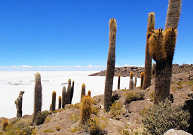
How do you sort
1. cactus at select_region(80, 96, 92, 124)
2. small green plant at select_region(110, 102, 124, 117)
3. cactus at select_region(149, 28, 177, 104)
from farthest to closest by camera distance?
small green plant at select_region(110, 102, 124, 117) < cactus at select_region(80, 96, 92, 124) < cactus at select_region(149, 28, 177, 104)

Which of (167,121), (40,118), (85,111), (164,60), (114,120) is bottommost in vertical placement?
(40,118)

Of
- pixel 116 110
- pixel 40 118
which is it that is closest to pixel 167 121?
pixel 116 110

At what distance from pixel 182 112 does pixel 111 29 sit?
342 inches

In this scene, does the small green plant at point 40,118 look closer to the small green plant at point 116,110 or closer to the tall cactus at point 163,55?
the small green plant at point 116,110

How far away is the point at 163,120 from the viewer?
4883mm

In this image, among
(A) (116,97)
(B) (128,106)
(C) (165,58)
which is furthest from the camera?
(A) (116,97)

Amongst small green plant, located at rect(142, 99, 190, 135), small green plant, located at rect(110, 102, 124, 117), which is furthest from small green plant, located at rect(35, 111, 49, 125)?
small green plant, located at rect(142, 99, 190, 135)

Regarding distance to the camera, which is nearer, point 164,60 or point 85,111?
point 164,60

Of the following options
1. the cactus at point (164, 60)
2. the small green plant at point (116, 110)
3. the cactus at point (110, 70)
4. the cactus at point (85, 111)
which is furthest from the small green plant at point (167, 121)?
the cactus at point (110, 70)

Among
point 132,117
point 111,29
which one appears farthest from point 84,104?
point 111,29

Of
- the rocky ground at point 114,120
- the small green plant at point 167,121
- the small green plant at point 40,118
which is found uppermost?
the small green plant at point 167,121

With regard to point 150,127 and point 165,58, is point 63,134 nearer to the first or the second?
point 150,127

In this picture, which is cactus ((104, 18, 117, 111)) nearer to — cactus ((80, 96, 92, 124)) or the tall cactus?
cactus ((80, 96, 92, 124))

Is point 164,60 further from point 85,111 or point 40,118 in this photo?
point 40,118
